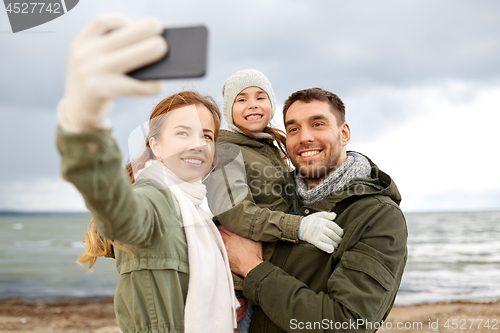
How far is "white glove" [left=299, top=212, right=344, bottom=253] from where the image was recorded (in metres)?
2.07

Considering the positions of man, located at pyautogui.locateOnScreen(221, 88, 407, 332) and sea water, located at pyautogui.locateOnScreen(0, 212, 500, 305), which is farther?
sea water, located at pyautogui.locateOnScreen(0, 212, 500, 305)

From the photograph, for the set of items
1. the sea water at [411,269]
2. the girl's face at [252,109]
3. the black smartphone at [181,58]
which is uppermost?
the black smartphone at [181,58]

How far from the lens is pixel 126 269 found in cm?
169

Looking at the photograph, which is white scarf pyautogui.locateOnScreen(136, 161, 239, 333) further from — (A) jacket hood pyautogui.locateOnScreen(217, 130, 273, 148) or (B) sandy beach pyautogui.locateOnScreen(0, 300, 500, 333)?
(B) sandy beach pyautogui.locateOnScreen(0, 300, 500, 333)

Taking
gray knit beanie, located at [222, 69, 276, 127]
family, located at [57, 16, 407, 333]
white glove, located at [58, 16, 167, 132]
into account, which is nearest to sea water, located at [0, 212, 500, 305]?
gray knit beanie, located at [222, 69, 276, 127]

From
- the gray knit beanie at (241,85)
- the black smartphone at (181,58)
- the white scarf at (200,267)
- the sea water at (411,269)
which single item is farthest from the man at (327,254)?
the sea water at (411,269)

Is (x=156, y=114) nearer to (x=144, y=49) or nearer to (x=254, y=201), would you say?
(x=254, y=201)

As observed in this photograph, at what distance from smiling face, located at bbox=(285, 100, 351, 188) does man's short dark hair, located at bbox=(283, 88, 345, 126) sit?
3cm

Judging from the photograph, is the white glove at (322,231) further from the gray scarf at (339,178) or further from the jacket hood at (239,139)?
the jacket hood at (239,139)

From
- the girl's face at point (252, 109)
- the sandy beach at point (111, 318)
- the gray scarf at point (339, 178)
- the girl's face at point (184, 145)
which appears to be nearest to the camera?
the girl's face at point (184, 145)

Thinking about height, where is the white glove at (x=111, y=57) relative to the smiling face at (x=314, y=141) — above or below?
above

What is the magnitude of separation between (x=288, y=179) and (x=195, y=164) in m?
0.89

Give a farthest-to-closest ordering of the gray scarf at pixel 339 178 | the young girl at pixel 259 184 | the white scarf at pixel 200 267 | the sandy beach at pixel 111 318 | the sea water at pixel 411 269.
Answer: the sea water at pixel 411 269 < the sandy beach at pixel 111 318 < the gray scarf at pixel 339 178 < the young girl at pixel 259 184 < the white scarf at pixel 200 267

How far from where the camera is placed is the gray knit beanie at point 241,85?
3.06m
